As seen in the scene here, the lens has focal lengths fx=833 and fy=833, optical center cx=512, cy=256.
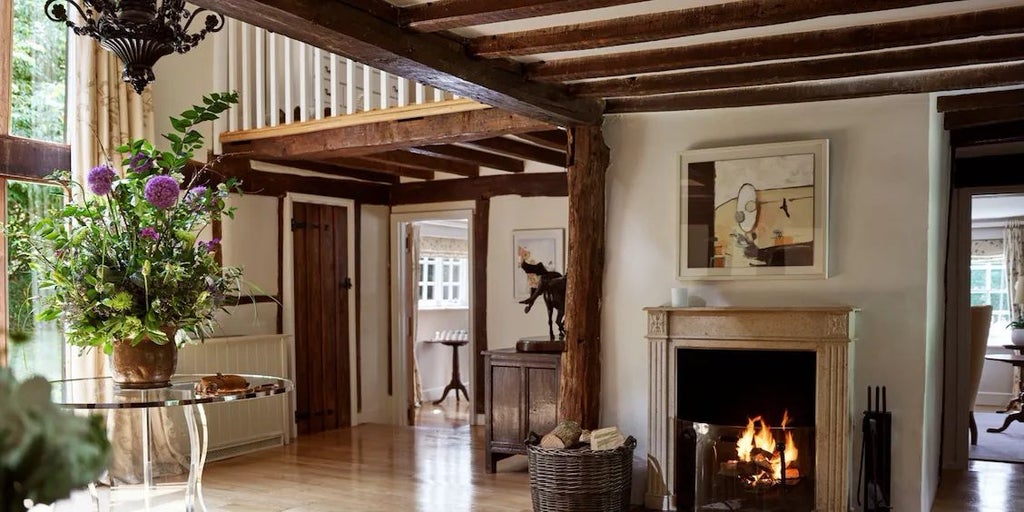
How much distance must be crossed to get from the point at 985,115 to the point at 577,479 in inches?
124

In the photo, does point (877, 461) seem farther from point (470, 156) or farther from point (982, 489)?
point (470, 156)

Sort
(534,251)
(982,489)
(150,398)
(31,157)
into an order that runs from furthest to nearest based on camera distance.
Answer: (534,251) < (982,489) < (31,157) < (150,398)

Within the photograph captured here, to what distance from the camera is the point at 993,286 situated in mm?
10266

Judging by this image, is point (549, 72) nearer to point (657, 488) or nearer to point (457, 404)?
point (657, 488)

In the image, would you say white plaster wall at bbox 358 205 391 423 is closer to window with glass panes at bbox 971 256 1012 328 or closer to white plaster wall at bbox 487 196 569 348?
white plaster wall at bbox 487 196 569 348

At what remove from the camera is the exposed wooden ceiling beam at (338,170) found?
687cm

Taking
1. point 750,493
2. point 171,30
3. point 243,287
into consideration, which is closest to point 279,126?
point 243,287

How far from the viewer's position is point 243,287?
6.59 meters

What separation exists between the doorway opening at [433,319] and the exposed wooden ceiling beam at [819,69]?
11.9 feet

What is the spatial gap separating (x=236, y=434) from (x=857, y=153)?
473cm

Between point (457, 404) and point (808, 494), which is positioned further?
point (457, 404)

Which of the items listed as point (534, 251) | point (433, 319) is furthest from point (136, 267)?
point (433, 319)

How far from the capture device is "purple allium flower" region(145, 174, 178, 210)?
2.85 metres

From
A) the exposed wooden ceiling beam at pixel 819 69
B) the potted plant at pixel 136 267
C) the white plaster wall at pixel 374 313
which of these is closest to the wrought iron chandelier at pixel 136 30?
the potted plant at pixel 136 267
